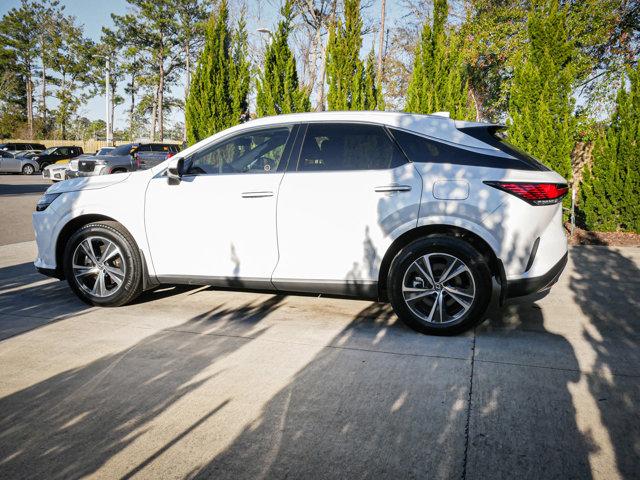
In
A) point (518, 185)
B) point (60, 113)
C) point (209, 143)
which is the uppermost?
point (60, 113)

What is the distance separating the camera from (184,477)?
2.29 metres

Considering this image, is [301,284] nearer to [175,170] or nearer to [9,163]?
[175,170]

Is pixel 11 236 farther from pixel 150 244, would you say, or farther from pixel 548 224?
pixel 548 224

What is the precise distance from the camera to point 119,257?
16.3 feet

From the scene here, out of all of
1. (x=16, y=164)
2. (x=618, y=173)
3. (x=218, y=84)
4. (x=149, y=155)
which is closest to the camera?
(x=618, y=173)

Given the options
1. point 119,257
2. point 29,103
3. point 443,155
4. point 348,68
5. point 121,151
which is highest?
point 29,103

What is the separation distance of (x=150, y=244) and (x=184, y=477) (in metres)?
2.87

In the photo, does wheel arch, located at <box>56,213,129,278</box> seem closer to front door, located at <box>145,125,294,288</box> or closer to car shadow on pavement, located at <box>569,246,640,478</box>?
front door, located at <box>145,125,294,288</box>

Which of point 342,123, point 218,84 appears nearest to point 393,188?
point 342,123

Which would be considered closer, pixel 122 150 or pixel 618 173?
pixel 618 173

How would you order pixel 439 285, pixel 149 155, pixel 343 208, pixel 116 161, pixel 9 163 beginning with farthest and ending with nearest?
1. pixel 9 163
2. pixel 149 155
3. pixel 116 161
4. pixel 343 208
5. pixel 439 285

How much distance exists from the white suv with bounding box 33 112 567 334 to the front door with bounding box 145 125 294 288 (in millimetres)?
11

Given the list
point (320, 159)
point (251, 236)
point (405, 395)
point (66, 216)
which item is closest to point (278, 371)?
point (405, 395)

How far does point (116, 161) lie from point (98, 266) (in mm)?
19068
